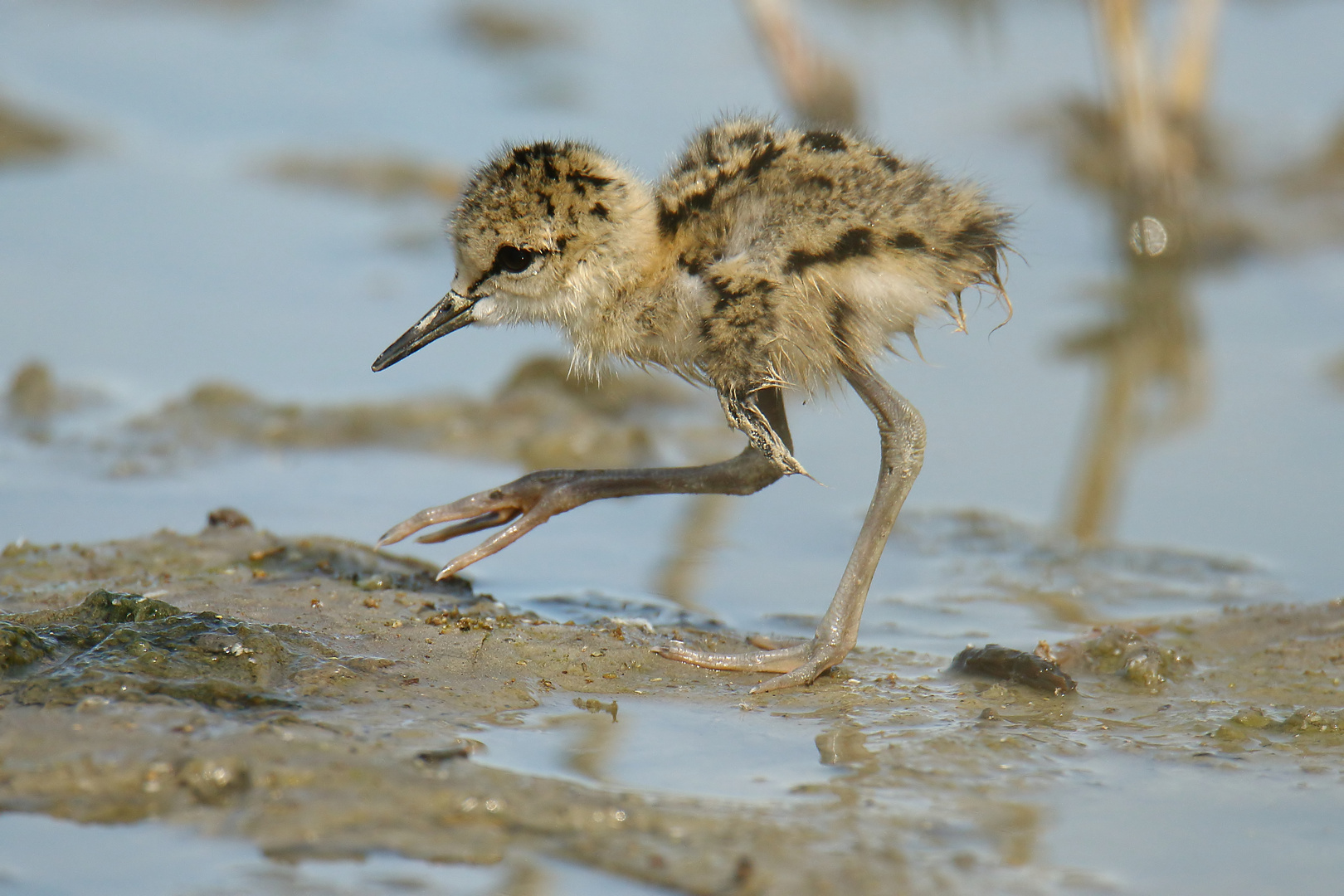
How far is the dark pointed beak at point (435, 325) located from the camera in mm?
4105

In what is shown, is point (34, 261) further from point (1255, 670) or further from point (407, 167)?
point (1255, 670)

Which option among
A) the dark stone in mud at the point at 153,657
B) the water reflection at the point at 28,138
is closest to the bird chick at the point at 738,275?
the dark stone in mud at the point at 153,657

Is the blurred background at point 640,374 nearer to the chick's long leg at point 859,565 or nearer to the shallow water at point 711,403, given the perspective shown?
the shallow water at point 711,403

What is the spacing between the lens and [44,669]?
313 centimetres

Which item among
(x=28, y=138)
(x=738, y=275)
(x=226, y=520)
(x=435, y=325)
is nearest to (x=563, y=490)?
(x=435, y=325)

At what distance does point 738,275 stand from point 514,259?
0.65 metres

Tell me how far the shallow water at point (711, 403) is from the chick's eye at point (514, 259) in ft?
2.74

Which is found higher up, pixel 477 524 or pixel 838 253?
pixel 838 253

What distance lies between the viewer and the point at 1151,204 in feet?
26.8

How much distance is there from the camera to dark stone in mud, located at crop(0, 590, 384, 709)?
3.06 metres

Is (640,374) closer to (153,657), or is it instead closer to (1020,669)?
(1020,669)

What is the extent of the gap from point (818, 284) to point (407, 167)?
19.0 feet

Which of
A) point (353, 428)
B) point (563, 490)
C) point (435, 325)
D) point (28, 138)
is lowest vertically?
point (563, 490)

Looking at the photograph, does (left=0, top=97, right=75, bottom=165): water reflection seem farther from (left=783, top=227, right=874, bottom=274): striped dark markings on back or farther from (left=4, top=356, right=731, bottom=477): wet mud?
(left=783, top=227, right=874, bottom=274): striped dark markings on back
